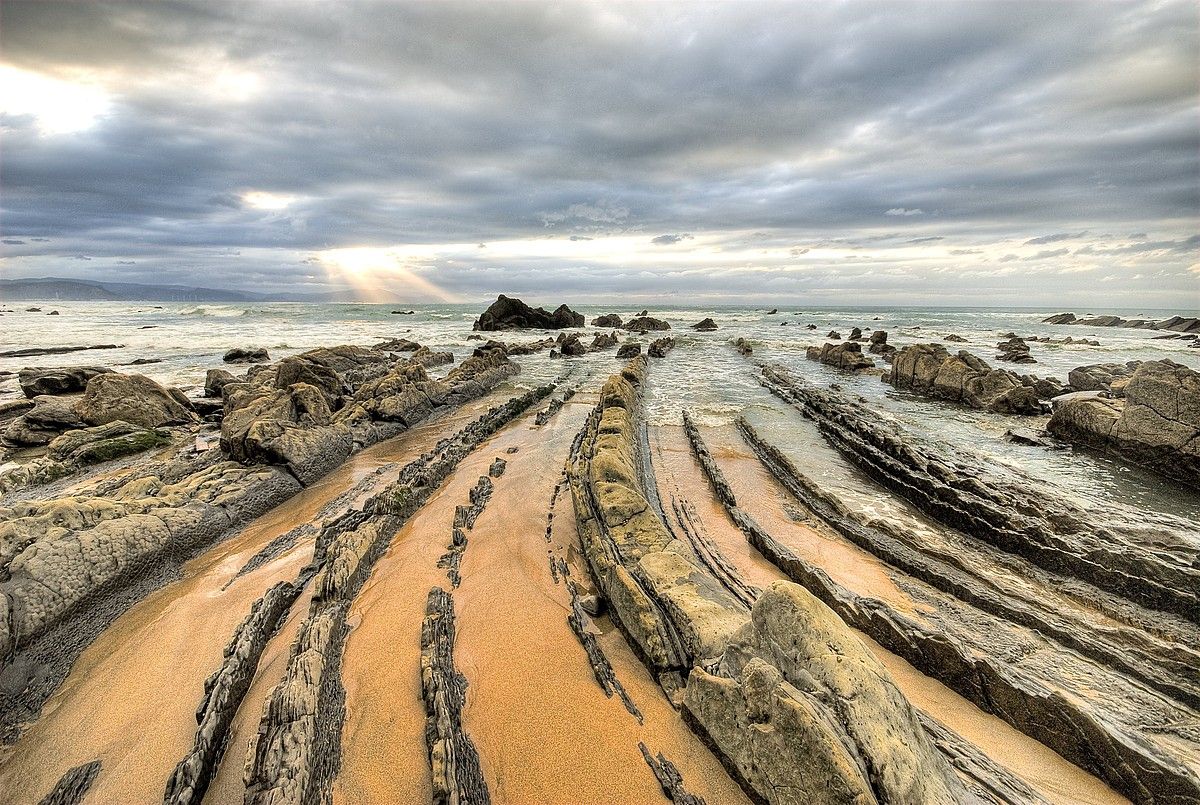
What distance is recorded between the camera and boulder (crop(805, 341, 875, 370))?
28.4 meters

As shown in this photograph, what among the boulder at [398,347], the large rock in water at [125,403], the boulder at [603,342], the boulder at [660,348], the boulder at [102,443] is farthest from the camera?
the boulder at [603,342]

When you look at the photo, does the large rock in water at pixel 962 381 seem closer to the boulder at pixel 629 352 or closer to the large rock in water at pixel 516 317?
the boulder at pixel 629 352

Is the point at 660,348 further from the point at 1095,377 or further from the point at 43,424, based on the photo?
the point at 43,424

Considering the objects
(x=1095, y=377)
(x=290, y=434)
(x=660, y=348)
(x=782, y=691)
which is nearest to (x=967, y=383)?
(x=1095, y=377)

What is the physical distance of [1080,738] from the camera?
4.11 metres

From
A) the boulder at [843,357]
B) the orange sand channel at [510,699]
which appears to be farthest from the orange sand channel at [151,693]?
the boulder at [843,357]

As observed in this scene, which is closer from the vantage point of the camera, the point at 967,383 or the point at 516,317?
the point at 967,383

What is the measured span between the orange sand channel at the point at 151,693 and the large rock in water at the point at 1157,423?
1740 centimetres

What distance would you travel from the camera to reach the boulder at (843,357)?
2836 centimetres

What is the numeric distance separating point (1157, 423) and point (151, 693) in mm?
19084

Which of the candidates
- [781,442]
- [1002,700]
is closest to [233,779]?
[1002,700]

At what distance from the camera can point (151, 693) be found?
15.3 ft

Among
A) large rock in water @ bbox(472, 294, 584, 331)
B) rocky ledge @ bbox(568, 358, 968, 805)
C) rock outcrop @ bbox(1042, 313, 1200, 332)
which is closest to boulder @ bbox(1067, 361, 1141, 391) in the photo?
rocky ledge @ bbox(568, 358, 968, 805)

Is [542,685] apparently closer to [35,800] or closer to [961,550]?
[35,800]
